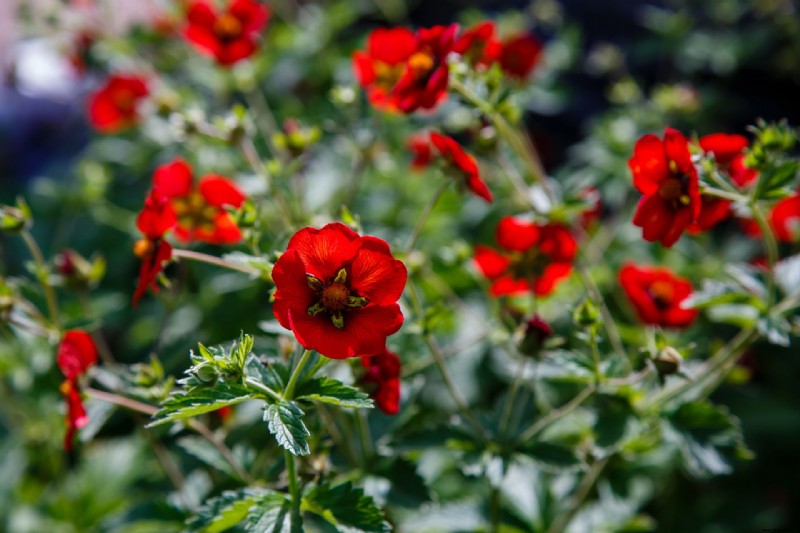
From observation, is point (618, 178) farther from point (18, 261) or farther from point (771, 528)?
point (18, 261)

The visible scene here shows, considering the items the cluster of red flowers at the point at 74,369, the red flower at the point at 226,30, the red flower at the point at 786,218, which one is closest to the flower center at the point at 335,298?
the cluster of red flowers at the point at 74,369

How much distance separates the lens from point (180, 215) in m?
1.67

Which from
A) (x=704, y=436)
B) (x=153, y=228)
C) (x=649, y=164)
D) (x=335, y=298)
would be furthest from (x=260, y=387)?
(x=704, y=436)

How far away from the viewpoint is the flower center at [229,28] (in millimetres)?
2025

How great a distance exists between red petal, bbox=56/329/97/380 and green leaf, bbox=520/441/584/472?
84cm

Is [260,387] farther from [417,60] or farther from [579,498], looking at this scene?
[579,498]

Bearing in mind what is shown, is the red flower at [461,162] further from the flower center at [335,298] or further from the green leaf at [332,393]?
the green leaf at [332,393]

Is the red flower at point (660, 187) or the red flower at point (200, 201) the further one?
the red flower at point (200, 201)

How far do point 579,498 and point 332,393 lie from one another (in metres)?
0.74

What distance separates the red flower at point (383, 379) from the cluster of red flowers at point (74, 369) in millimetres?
495

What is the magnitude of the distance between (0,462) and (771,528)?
83.9 inches

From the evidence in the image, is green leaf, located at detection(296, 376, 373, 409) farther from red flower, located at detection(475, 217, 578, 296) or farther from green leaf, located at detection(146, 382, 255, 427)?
red flower, located at detection(475, 217, 578, 296)

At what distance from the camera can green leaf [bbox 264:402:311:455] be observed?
0.97 m

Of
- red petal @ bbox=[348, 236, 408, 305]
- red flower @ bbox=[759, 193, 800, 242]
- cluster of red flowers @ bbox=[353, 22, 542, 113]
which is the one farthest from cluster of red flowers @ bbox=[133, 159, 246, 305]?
red flower @ bbox=[759, 193, 800, 242]
